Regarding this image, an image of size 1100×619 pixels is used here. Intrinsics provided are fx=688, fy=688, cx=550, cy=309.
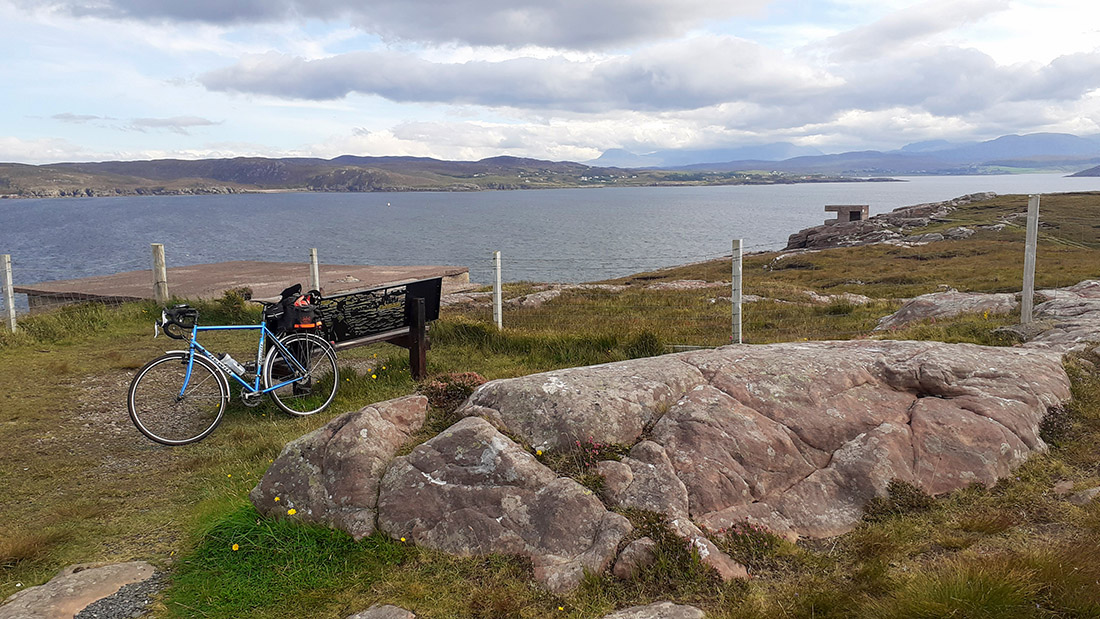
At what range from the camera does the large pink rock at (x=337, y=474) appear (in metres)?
5.20

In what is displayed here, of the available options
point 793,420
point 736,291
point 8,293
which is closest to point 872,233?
point 736,291

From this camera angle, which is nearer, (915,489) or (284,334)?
(915,489)

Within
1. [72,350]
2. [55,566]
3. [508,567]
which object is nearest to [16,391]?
[72,350]

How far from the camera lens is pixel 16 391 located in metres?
10.1

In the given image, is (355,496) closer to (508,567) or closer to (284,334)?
(508,567)

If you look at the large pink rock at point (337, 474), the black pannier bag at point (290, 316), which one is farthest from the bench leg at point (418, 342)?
the large pink rock at point (337, 474)

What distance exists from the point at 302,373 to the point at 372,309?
51.5 inches

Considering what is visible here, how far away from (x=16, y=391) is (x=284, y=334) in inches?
186

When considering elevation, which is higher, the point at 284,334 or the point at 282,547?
the point at 284,334

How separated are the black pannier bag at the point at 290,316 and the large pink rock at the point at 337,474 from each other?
10.8ft

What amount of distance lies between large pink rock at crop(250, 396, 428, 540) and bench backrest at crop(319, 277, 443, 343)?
3756 mm

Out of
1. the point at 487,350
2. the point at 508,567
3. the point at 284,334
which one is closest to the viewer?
the point at 508,567

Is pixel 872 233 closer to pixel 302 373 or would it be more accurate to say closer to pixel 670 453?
pixel 302 373

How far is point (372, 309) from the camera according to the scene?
380 inches
